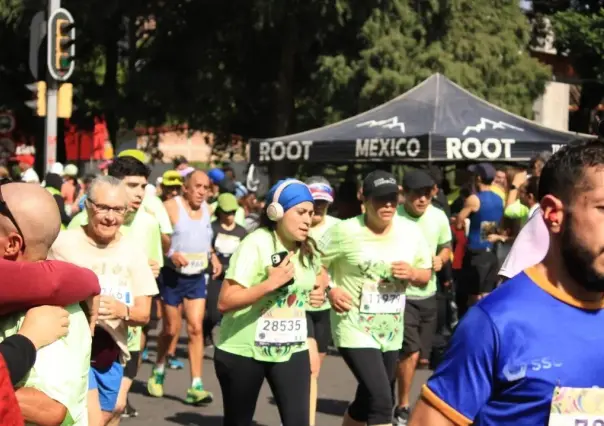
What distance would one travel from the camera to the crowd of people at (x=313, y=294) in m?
2.93

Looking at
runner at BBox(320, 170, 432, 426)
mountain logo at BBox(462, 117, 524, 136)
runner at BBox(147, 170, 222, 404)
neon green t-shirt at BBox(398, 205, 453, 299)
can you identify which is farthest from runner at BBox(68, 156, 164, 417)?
mountain logo at BBox(462, 117, 524, 136)

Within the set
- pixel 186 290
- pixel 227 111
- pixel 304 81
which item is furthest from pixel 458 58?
pixel 186 290

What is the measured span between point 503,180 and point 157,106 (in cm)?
1737

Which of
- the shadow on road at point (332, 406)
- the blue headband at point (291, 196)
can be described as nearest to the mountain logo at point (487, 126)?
the shadow on road at point (332, 406)

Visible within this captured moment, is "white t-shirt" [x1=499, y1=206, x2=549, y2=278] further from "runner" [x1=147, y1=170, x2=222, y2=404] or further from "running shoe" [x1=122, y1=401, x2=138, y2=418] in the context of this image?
"runner" [x1=147, y1=170, x2=222, y2=404]

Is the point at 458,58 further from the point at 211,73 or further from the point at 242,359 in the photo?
the point at 242,359

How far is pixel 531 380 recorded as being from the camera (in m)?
2.92

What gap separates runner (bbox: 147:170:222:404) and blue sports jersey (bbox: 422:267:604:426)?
761 centimetres

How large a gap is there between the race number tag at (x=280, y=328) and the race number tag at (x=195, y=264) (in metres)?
4.12

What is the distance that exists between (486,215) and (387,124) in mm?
3333

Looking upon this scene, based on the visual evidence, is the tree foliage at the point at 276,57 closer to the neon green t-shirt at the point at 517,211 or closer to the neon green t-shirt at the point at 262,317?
the neon green t-shirt at the point at 517,211

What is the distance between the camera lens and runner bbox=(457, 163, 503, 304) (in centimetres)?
1242

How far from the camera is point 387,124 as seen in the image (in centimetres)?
1543

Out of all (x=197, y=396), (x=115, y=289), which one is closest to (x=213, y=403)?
(x=197, y=396)
